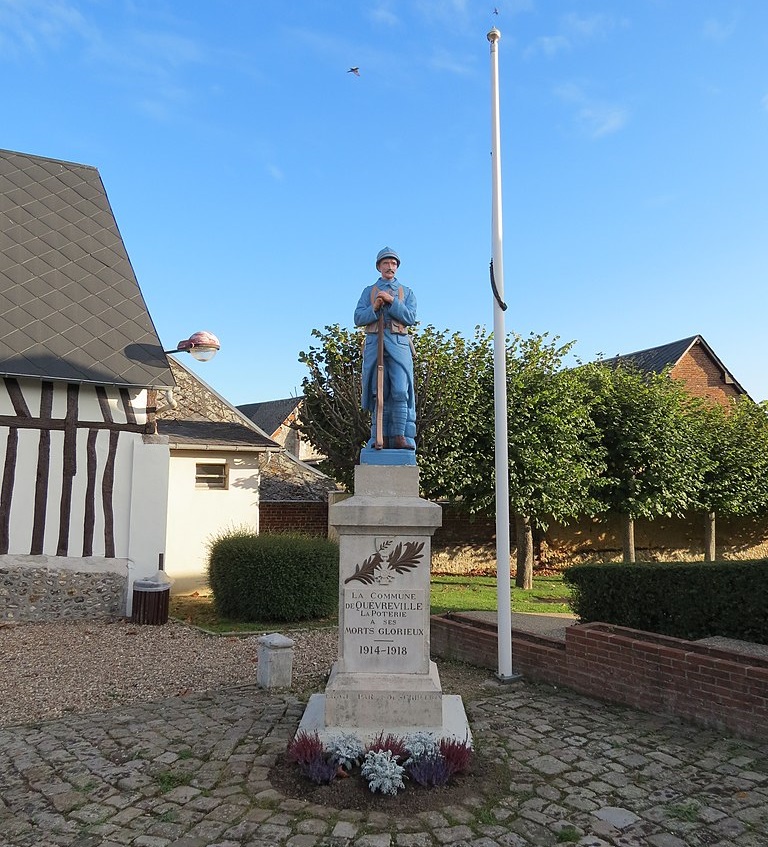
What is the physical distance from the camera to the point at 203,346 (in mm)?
11234

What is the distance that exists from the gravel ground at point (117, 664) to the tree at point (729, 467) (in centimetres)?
1326

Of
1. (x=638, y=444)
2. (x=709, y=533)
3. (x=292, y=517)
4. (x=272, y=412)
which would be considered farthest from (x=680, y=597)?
(x=272, y=412)

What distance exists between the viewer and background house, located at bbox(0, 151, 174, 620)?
398 inches

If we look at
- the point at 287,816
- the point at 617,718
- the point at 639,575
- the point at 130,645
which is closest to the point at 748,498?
the point at 639,575

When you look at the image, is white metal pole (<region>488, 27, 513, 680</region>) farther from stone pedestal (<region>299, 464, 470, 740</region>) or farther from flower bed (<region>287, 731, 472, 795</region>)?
flower bed (<region>287, 731, 472, 795</region>)

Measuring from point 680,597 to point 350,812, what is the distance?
4.27 m

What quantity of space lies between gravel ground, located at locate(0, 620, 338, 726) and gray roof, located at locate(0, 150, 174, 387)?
12.3 feet

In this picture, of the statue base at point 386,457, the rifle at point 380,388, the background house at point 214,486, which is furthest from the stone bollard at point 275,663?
the background house at point 214,486

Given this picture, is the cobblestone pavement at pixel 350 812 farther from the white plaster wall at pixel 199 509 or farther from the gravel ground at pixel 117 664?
the white plaster wall at pixel 199 509

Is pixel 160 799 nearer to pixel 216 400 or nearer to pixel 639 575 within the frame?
pixel 639 575

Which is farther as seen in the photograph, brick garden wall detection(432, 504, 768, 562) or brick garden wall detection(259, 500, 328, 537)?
brick garden wall detection(432, 504, 768, 562)

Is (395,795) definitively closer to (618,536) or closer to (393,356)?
(393,356)

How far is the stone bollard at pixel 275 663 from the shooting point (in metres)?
6.68

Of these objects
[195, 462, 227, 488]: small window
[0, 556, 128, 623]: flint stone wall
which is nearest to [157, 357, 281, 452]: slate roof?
Result: [195, 462, 227, 488]: small window
